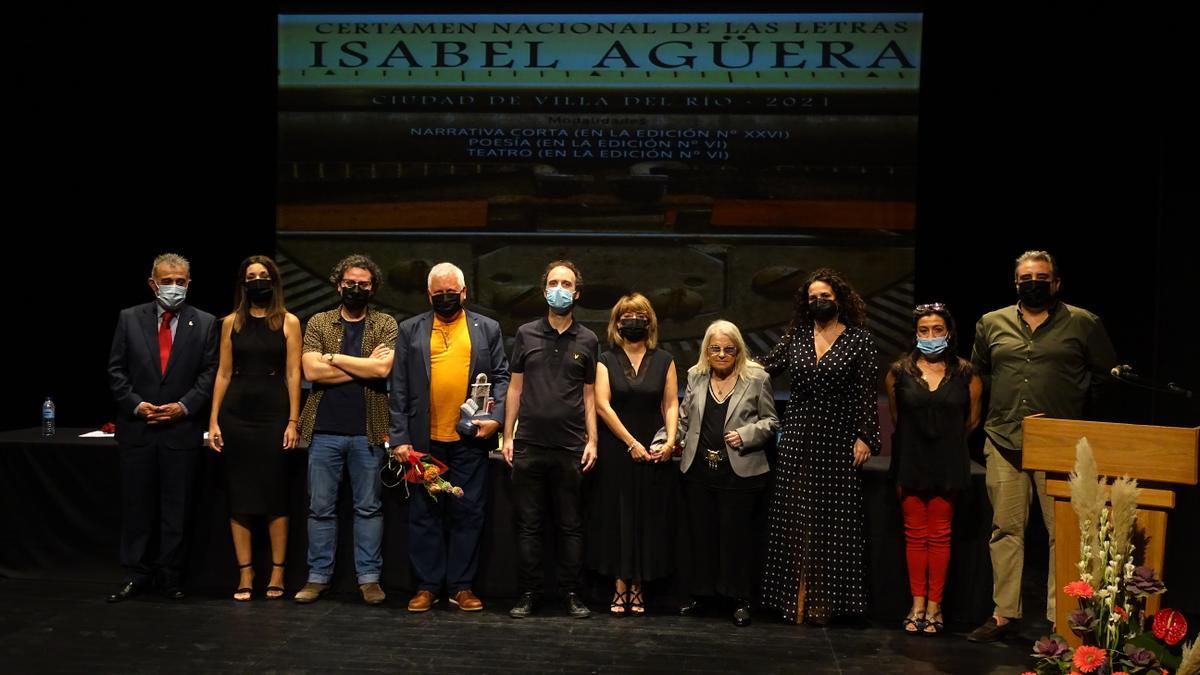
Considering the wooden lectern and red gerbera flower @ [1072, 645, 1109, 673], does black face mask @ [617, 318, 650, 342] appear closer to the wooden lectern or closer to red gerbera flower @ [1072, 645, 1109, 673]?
the wooden lectern

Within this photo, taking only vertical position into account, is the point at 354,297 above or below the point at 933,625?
above

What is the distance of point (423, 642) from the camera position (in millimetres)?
4410

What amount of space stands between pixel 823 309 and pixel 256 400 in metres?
2.59

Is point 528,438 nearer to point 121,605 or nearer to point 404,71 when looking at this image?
point 121,605

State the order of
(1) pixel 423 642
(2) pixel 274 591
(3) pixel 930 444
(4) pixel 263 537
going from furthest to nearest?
(4) pixel 263 537, (2) pixel 274 591, (3) pixel 930 444, (1) pixel 423 642

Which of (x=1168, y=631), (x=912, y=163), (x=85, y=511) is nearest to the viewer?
(x=1168, y=631)

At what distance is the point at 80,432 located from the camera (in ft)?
18.8

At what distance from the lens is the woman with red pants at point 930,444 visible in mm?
4508

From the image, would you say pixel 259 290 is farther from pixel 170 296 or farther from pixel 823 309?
pixel 823 309

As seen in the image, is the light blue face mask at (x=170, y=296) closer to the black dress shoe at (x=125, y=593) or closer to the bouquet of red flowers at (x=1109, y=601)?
the black dress shoe at (x=125, y=593)

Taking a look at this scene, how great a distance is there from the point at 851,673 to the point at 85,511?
12.3 ft

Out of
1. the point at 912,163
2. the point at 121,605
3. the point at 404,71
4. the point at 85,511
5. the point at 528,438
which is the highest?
the point at 404,71

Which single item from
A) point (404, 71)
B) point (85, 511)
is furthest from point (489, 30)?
point (85, 511)

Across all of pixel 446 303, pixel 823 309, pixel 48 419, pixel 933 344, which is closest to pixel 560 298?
pixel 446 303
